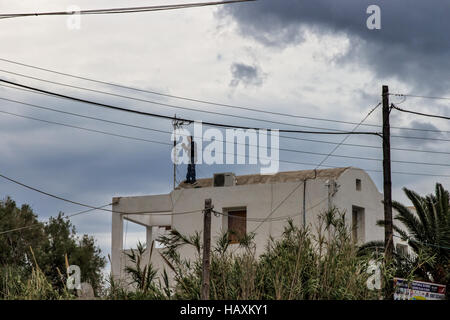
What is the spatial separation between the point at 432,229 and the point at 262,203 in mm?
7642

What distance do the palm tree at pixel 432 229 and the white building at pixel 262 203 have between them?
3.57m

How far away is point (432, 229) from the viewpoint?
2641cm

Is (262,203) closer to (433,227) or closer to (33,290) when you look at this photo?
(433,227)

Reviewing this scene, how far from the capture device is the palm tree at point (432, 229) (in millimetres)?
25614

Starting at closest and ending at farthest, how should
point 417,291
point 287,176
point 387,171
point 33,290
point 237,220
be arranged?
1. point 33,290
2. point 417,291
3. point 387,171
4. point 237,220
5. point 287,176

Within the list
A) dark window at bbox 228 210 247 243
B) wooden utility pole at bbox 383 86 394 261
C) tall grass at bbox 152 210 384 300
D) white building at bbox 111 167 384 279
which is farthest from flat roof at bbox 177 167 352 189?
tall grass at bbox 152 210 384 300

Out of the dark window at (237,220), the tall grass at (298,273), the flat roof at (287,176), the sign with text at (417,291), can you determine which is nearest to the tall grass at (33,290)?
the tall grass at (298,273)

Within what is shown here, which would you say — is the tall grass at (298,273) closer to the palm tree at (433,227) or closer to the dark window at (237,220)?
the palm tree at (433,227)

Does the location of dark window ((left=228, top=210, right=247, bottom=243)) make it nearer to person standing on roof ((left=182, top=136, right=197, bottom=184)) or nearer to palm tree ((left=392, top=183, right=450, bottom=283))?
person standing on roof ((left=182, top=136, right=197, bottom=184))

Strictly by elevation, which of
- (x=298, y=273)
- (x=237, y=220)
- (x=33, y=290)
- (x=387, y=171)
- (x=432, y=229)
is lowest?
(x=33, y=290)

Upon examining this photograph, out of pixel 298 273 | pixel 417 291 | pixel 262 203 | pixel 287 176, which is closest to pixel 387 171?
pixel 417 291

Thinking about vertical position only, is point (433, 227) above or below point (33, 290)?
above
